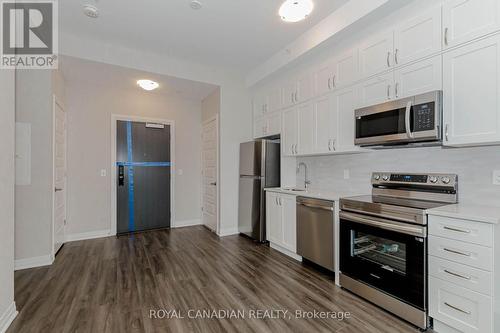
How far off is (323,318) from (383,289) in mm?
589

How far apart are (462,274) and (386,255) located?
1.88 feet

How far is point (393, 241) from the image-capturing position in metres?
2.10

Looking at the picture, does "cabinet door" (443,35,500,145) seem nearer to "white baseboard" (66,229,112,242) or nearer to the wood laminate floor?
the wood laminate floor

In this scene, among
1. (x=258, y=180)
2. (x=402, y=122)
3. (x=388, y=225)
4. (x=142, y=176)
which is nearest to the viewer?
(x=388, y=225)

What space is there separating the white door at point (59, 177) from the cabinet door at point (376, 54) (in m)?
4.02

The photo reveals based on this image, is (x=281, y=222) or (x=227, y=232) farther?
(x=227, y=232)

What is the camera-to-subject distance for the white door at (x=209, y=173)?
15.6 ft

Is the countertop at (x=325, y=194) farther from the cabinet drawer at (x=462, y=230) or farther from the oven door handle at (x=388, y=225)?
the cabinet drawer at (x=462, y=230)

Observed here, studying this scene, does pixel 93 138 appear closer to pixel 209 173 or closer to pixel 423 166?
pixel 209 173

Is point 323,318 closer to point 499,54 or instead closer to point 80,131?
point 499,54

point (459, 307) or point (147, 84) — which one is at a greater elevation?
point (147, 84)

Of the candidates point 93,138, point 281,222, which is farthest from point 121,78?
point 281,222

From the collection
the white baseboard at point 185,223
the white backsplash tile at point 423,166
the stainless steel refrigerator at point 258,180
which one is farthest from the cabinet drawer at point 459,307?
the white baseboard at point 185,223

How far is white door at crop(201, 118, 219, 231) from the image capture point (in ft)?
15.6
